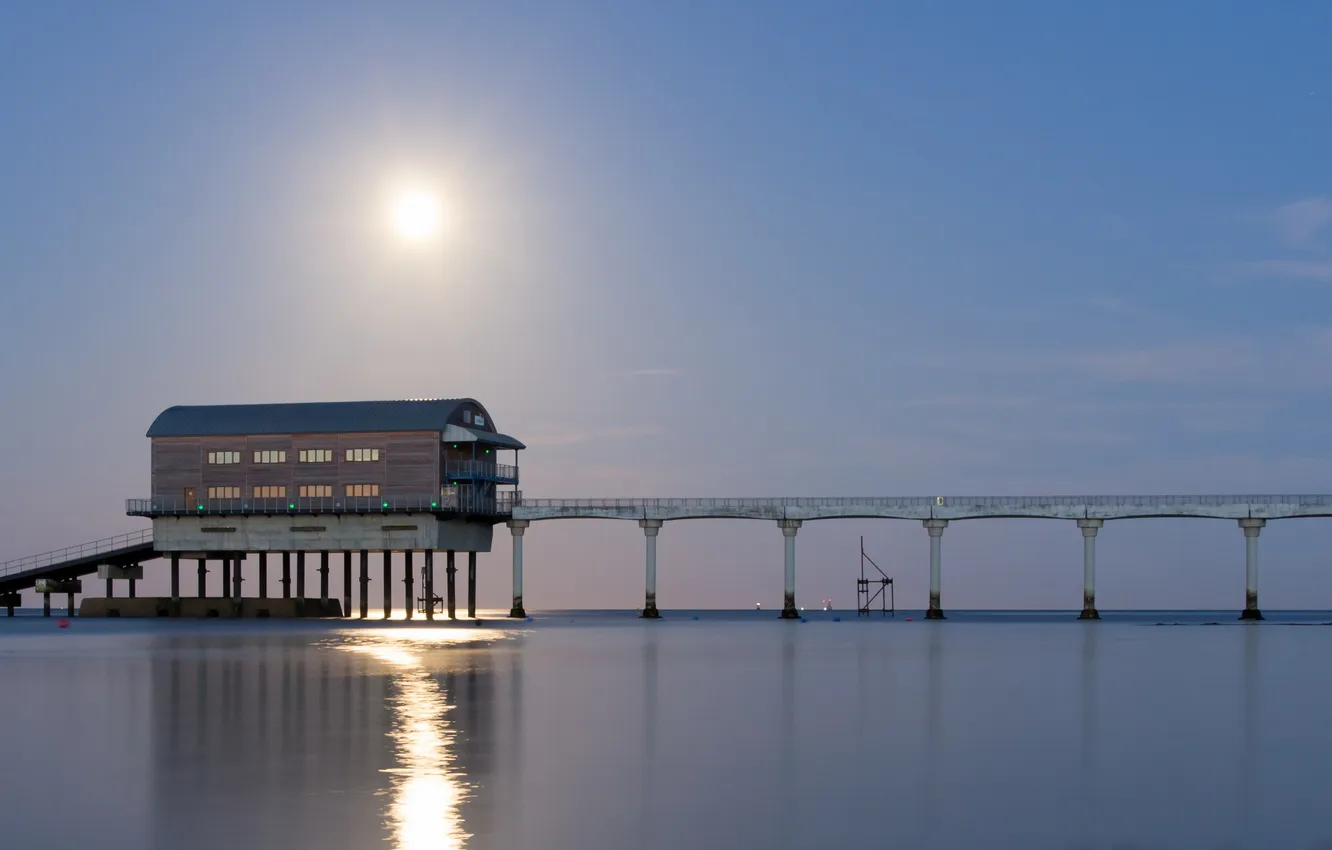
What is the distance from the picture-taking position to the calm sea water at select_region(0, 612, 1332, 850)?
781 inches

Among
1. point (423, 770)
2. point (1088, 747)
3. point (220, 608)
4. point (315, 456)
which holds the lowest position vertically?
Answer: point (220, 608)

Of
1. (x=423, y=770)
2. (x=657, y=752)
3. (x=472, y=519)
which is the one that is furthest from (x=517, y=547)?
(x=423, y=770)

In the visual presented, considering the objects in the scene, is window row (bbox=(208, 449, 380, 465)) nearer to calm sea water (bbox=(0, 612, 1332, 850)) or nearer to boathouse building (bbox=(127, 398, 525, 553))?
boathouse building (bbox=(127, 398, 525, 553))

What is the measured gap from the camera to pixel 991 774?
80.8 ft

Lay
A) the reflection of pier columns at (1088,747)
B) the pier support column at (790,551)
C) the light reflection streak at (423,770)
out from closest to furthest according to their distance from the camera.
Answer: the light reflection streak at (423,770) < the reflection of pier columns at (1088,747) < the pier support column at (790,551)

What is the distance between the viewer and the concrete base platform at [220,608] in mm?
96312

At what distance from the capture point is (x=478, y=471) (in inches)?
3561

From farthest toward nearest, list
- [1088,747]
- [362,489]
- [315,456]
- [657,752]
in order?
1. [315,456]
2. [362,489]
3. [1088,747]
4. [657,752]

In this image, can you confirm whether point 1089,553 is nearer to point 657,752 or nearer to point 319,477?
point 319,477

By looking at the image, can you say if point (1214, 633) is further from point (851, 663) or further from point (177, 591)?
point (177, 591)

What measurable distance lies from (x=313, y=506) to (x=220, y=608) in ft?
43.2

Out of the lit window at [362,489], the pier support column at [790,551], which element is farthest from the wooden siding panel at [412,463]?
the pier support column at [790,551]

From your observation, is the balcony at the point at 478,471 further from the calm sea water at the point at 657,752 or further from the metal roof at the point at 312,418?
the calm sea water at the point at 657,752

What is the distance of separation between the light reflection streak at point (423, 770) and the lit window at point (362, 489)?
38.9 metres
